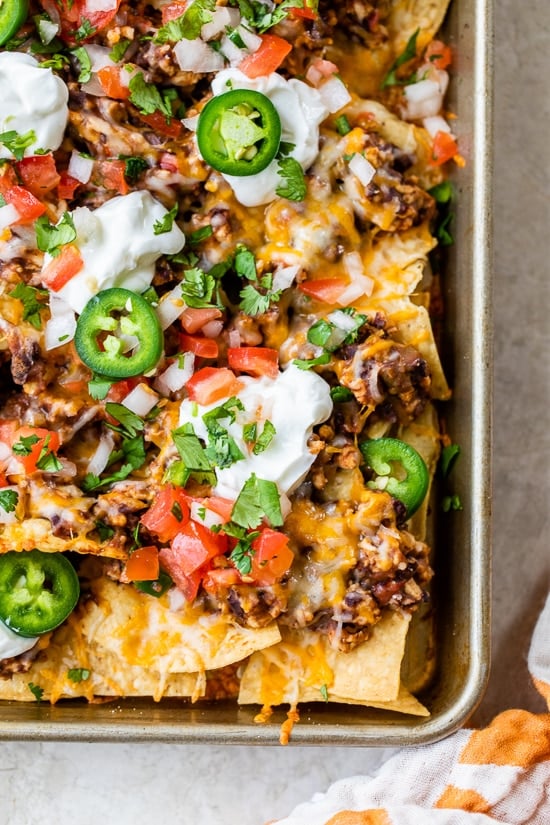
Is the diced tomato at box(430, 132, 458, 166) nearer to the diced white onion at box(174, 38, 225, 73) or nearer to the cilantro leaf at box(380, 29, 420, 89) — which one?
the cilantro leaf at box(380, 29, 420, 89)

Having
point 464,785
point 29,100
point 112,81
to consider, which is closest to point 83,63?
point 112,81

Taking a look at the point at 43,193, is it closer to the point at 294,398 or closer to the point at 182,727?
the point at 294,398

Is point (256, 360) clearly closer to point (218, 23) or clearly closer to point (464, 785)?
point (218, 23)

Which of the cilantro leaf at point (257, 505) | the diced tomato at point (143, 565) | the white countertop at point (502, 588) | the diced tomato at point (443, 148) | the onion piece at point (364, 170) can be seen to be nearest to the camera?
the cilantro leaf at point (257, 505)

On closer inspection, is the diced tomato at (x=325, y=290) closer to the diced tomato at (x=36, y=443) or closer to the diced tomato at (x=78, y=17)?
the diced tomato at (x=36, y=443)

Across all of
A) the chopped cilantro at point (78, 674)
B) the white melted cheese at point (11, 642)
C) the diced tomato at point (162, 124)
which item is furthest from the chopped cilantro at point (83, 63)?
the chopped cilantro at point (78, 674)

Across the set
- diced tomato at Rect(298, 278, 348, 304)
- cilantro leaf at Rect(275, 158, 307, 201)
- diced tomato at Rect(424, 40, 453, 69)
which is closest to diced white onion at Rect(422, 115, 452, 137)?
diced tomato at Rect(424, 40, 453, 69)

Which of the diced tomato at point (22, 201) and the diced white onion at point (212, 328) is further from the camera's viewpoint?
the diced white onion at point (212, 328)

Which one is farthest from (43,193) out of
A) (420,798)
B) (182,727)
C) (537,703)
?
(537,703)
